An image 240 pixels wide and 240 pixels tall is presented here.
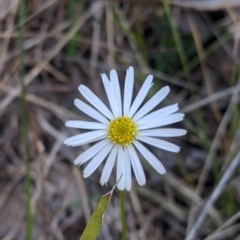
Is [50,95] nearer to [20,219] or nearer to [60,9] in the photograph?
[60,9]

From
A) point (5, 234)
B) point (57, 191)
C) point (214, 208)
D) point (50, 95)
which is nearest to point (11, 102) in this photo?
point (50, 95)

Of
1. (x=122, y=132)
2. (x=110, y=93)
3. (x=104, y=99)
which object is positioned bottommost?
(x=122, y=132)

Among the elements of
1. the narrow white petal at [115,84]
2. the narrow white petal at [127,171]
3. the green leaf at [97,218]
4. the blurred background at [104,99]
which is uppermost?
the blurred background at [104,99]

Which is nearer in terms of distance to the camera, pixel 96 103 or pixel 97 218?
pixel 97 218

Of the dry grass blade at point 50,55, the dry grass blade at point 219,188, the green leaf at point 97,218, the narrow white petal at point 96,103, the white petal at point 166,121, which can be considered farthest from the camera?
the dry grass blade at point 50,55

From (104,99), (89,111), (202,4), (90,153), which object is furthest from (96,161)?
(202,4)

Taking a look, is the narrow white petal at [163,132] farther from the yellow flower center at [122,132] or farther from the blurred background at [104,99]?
the blurred background at [104,99]

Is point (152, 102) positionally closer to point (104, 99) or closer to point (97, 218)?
point (97, 218)

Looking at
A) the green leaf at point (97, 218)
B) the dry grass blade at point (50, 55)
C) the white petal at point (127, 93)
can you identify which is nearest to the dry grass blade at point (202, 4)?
the dry grass blade at point (50, 55)
